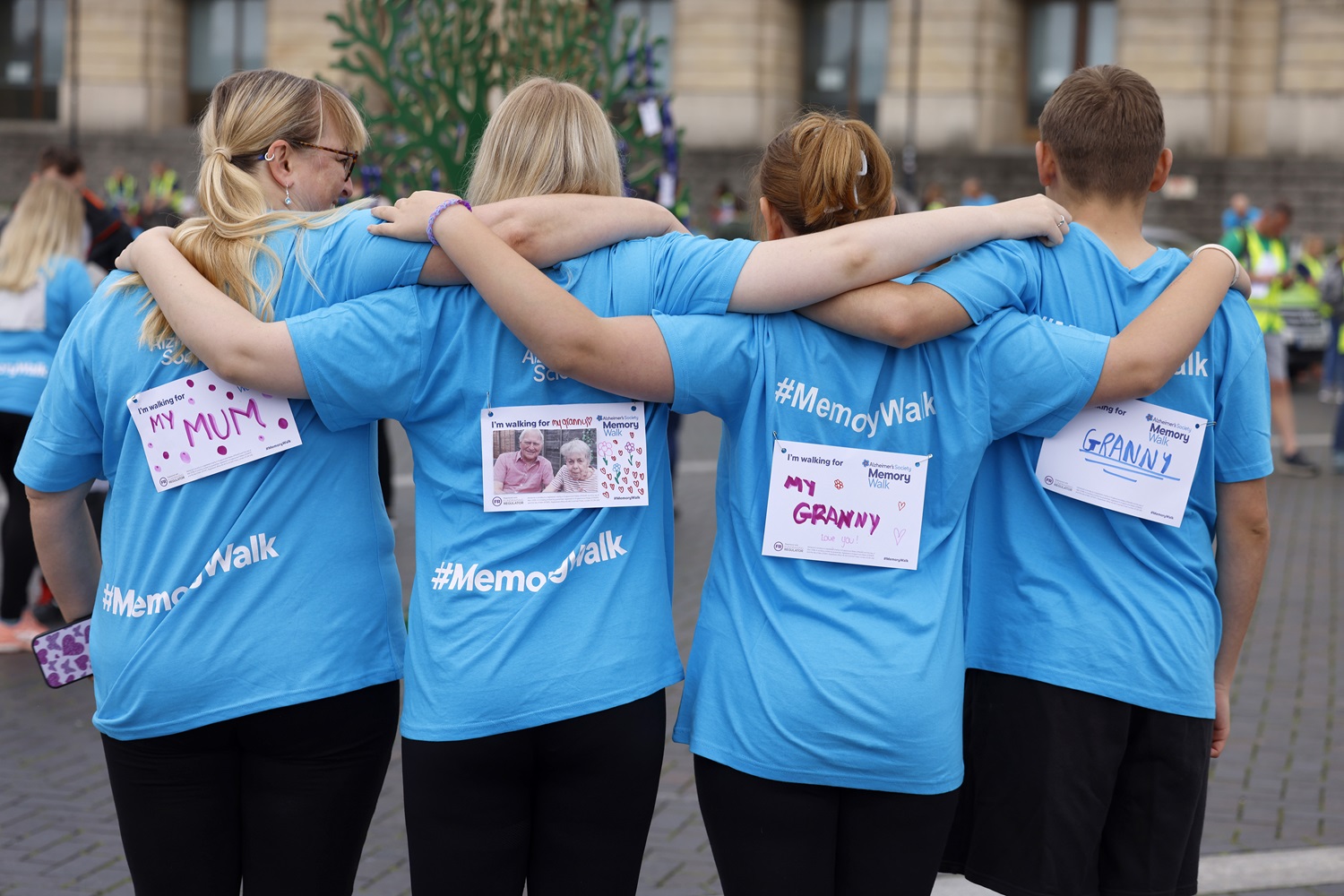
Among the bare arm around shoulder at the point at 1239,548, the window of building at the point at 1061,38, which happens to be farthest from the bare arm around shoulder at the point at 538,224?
the window of building at the point at 1061,38

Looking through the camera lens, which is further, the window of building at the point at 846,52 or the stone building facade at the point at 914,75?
the window of building at the point at 846,52

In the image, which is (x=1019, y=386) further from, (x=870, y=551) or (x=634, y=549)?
(x=634, y=549)

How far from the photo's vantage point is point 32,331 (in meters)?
6.55

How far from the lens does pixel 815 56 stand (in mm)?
35344

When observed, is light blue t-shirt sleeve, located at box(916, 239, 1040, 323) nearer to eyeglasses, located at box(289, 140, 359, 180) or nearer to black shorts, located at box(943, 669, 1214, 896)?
black shorts, located at box(943, 669, 1214, 896)

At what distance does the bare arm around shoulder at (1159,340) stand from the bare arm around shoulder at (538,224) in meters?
0.81

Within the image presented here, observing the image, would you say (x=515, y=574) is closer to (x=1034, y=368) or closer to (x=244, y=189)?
(x=244, y=189)

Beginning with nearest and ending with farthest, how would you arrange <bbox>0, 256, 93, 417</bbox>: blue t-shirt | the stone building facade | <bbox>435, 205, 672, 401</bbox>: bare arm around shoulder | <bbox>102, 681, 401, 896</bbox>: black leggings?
<bbox>435, 205, 672, 401</bbox>: bare arm around shoulder, <bbox>102, 681, 401, 896</bbox>: black leggings, <bbox>0, 256, 93, 417</bbox>: blue t-shirt, the stone building facade

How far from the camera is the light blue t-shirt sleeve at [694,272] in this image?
245 centimetres

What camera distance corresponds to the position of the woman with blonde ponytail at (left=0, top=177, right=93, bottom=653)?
651 centimetres

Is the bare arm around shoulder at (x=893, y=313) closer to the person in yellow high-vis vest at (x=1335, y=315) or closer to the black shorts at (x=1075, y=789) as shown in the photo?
the black shorts at (x=1075, y=789)

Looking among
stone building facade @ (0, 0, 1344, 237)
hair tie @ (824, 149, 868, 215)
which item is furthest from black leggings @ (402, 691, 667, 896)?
stone building facade @ (0, 0, 1344, 237)

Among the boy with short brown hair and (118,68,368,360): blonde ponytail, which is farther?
the boy with short brown hair

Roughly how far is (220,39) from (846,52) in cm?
1602
